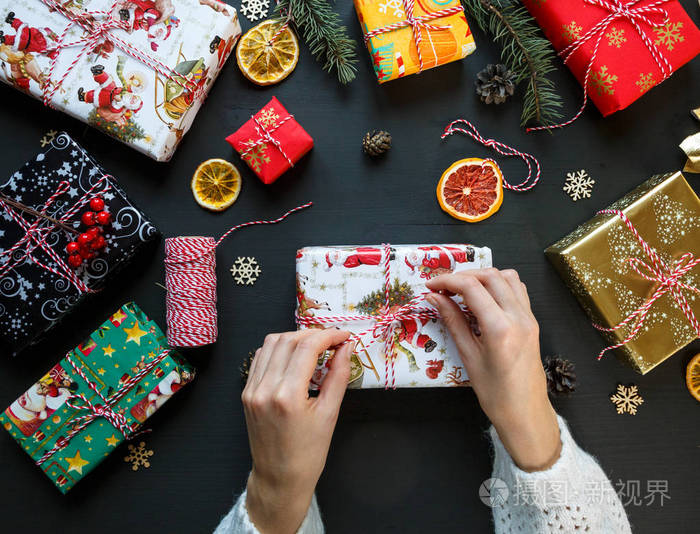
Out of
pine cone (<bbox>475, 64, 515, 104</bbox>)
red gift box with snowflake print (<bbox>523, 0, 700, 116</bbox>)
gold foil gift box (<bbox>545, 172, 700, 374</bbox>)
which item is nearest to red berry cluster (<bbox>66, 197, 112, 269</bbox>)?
pine cone (<bbox>475, 64, 515, 104</bbox>)

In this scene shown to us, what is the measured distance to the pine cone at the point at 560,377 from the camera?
5.34ft

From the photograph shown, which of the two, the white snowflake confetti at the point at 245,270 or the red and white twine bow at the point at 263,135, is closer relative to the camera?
the red and white twine bow at the point at 263,135

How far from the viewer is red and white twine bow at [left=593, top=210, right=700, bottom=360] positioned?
1.58m

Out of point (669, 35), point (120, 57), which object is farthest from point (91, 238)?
point (669, 35)

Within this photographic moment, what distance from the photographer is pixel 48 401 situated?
1.60 metres

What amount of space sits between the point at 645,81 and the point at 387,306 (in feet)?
3.81

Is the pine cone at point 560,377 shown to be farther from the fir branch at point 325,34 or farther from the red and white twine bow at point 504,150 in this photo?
the fir branch at point 325,34

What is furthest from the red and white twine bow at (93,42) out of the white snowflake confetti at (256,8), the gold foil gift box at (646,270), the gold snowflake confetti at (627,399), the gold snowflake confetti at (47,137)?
the gold snowflake confetti at (627,399)

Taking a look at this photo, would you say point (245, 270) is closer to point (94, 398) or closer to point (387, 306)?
point (387, 306)

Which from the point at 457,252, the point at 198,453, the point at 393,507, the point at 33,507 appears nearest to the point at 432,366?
the point at 457,252

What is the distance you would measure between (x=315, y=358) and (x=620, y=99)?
1.33 metres

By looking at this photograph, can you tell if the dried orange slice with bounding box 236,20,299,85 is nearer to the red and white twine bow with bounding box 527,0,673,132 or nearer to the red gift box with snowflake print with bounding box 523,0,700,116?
the red gift box with snowflake print with bounding box 523,0,700,116

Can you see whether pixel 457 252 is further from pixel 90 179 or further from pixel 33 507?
pixel 33 507

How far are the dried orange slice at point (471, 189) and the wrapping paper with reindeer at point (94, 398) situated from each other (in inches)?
43.1
